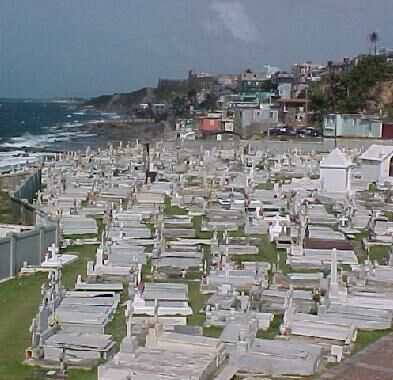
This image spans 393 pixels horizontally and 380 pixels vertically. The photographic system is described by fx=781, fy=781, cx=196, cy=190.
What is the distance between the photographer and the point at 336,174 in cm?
3070

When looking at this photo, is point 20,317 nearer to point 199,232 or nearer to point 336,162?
point 199,232

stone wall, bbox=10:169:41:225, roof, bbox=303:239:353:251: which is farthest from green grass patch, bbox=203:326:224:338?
stone wall, bbox=10:169:41:225

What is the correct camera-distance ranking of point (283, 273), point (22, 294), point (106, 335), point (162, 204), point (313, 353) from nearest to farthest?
point (313, 353)
point (106, 335)
point (22, 294)
point (283, 273)
point (162, 204)

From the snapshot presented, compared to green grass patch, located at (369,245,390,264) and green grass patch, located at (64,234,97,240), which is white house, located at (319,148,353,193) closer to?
green grass patch, located at (369,245,390,264)

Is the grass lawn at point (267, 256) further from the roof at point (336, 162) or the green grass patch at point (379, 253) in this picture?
the roof at point (336, 162)

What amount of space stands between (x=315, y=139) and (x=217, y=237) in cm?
3678

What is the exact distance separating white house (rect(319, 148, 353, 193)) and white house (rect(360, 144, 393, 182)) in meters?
4.69

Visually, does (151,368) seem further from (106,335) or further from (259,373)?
(106,335)

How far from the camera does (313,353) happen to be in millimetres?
11180

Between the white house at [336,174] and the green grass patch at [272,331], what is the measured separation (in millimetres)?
17538

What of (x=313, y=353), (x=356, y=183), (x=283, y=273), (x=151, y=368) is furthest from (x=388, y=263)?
(x=356, y=183)

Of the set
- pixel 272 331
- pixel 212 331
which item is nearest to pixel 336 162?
pixel 272 331

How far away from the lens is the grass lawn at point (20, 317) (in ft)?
35.9

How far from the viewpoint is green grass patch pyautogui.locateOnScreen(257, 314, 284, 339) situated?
41.7 ft
